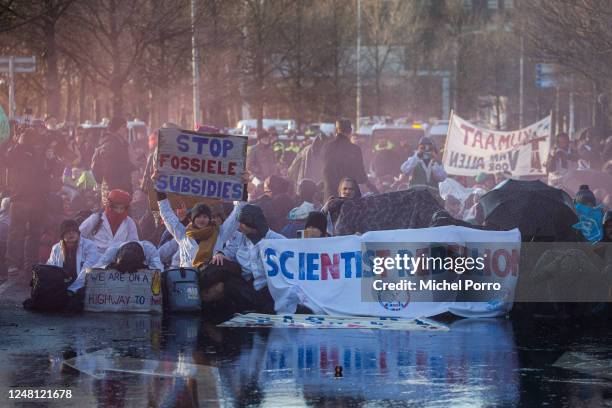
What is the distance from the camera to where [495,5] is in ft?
327

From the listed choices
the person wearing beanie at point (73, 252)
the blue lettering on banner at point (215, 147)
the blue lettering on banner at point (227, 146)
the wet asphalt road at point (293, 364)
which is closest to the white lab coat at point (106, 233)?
the person wearing beanie at point (73, 252)

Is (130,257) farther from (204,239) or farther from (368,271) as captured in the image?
(368,271)

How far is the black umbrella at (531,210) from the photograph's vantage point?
46.2 feet

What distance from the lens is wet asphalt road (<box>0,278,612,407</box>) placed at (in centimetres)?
881

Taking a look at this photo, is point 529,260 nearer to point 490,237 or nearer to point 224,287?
point 490,237

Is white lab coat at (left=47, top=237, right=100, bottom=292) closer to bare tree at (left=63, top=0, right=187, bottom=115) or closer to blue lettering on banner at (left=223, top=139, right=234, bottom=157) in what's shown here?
blue lettering on banner at (left=223, top=139, right=234, bottom=157)

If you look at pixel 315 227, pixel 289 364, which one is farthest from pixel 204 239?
pixel 289 364

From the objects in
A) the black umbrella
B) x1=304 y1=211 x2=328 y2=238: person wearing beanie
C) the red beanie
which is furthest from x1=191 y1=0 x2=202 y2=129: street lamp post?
x1=304 y1=211 x2=328 y2=238: person wearing beanie

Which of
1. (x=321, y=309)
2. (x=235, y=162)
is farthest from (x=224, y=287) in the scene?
(x=235, y=162)

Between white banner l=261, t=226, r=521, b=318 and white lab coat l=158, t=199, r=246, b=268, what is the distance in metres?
0.53

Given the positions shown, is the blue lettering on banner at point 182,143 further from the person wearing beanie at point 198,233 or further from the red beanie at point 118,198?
the person wearing beanie at point 198,233

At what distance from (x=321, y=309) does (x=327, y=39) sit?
37426 millimetres

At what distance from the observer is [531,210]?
14.3 m

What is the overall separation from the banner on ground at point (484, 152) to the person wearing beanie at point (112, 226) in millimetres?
11682
